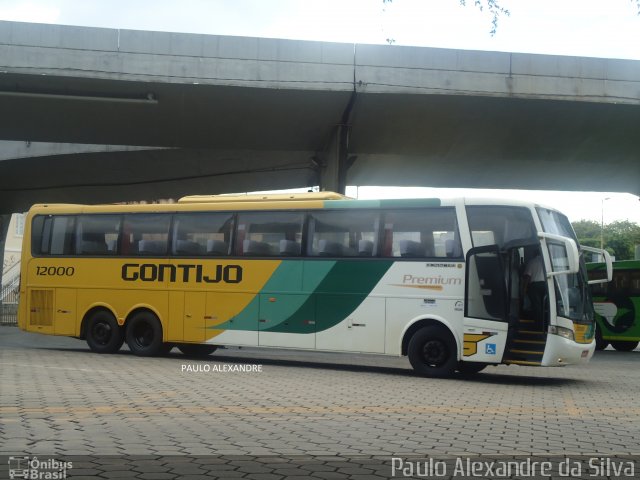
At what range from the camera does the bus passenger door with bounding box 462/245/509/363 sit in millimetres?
14875

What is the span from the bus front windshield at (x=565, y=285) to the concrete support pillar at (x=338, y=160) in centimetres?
936

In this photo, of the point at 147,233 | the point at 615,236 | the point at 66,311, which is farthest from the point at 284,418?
the point at 615,236

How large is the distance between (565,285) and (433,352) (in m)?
2.57

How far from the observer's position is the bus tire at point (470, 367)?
16328 mm

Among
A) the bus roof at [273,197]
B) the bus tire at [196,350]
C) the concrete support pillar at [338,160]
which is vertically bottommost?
the bus tire at [196,350]

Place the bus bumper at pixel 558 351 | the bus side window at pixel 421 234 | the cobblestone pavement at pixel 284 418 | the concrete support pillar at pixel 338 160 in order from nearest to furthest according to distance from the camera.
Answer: the cobblestone pavement at pixel 284 418, the bus bumper at pixel 558 351, the bus side window at pixel 421 234, the concrete support pillar at pixel 338 160

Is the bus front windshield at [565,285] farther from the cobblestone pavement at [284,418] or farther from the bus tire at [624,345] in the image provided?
the bus tire at [624,345]

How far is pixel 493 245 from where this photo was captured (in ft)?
49.6

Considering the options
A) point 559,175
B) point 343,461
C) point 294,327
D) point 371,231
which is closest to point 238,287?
point 294,327

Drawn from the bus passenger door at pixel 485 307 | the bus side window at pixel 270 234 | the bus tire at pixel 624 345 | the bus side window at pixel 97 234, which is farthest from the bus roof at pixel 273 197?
the bus tire at pixel 624 345

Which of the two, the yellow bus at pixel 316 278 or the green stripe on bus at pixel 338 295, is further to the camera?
the green stripe on bus at pixel 338 295

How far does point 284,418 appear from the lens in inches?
365

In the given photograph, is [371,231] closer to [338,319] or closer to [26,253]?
[338,319]

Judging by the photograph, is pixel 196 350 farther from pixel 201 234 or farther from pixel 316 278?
pixel 316 278
